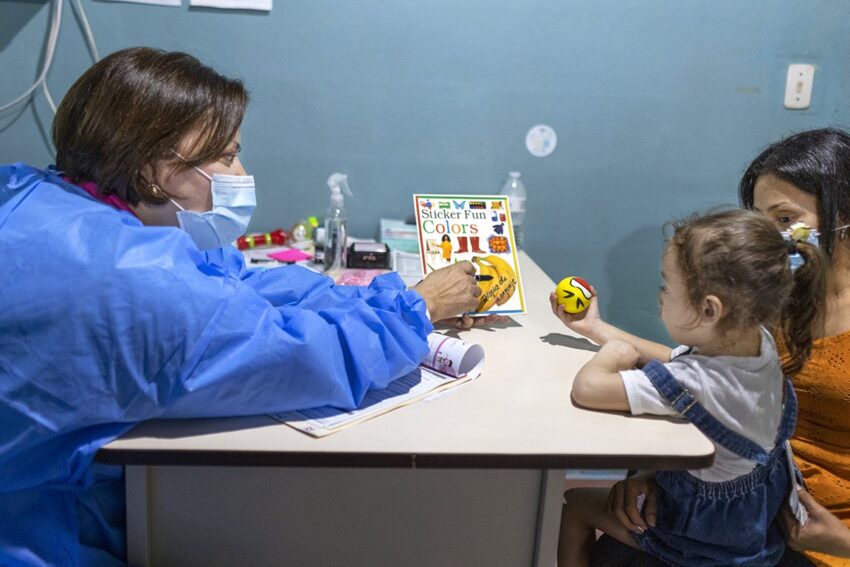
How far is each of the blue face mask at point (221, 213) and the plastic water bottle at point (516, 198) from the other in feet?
3.62

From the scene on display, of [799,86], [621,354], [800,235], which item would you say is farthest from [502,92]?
[621,354]

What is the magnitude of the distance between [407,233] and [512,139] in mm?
473

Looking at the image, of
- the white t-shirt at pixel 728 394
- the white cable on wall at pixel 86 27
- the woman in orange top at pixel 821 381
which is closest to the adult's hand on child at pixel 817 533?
the woman in orange top at pixel 821 381

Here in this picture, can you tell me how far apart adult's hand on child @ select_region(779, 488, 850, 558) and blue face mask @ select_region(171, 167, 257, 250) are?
1.13 meters

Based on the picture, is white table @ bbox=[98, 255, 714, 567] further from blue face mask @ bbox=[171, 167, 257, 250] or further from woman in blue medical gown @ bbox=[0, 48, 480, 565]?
blue face mask @ bbox=[171, 167, 257, 250]

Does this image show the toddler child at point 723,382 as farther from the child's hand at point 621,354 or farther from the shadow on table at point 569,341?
the shadow on table at point 569,341

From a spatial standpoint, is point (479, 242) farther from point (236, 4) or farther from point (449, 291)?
point (236, 4)

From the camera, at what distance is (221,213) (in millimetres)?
1323

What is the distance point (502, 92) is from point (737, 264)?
1.31m

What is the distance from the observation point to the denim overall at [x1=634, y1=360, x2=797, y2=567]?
45.1 inches

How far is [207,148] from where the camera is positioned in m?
1.24

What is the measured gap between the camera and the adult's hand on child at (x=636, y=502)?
1.26 metres

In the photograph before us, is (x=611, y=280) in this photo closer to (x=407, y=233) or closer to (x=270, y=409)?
(x=407, y=233)

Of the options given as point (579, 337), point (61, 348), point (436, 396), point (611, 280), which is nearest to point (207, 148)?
point (61, 348)
